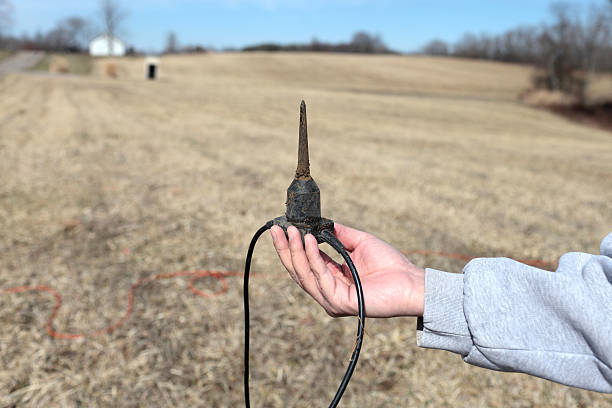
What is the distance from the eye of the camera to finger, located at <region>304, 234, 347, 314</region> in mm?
1330

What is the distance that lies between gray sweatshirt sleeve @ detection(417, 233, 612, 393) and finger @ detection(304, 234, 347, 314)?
347mm

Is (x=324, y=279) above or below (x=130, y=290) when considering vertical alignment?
above

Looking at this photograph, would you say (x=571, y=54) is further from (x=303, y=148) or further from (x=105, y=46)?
(x=105, y=46)

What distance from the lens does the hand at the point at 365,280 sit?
136cm

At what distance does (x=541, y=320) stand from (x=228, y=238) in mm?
3827

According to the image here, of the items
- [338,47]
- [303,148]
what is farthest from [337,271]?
[338,47]

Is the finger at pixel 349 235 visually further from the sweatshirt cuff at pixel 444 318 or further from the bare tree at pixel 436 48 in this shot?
the bare tree at pixel 436 48

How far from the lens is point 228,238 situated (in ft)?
15.4

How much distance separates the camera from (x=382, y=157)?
31.1 feet

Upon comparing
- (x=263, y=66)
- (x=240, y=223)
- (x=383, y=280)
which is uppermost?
(x=263, y=66)

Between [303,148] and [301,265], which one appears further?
[301,265]

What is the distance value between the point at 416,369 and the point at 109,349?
1998 mm

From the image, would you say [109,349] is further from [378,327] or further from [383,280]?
[383,280]

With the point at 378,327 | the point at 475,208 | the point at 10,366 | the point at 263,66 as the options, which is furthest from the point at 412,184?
the point at 263,66
